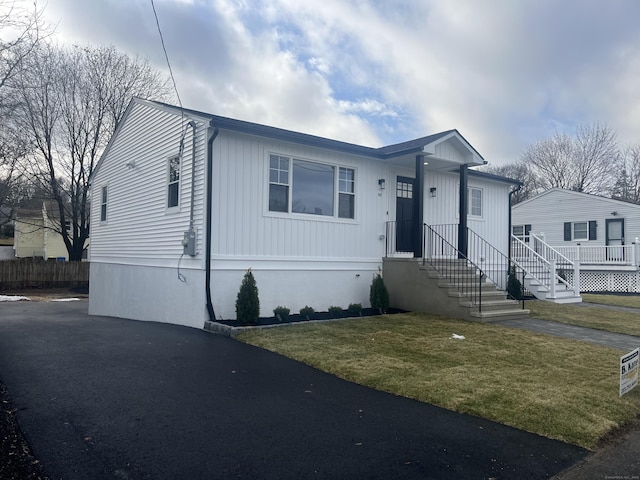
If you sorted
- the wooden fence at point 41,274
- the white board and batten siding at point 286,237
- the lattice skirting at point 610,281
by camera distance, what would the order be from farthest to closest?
the wooden fence at point 41,274
the lattice skirting at point 610,281
the white board and batten siding at point 286,237

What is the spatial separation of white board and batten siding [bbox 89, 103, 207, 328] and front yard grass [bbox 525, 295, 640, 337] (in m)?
8.28

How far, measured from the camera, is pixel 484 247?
15008 mm

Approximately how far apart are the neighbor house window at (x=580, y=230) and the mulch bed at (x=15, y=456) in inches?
1045

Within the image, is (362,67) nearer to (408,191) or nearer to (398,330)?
(408,191)

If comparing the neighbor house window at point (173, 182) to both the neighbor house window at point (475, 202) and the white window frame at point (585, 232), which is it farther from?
the white window frame at point (585, 232)

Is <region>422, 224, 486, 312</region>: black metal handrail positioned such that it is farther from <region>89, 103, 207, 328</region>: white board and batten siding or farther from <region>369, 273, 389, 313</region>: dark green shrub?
<region>89, 103, 207, 328</region>: white board and batten siding

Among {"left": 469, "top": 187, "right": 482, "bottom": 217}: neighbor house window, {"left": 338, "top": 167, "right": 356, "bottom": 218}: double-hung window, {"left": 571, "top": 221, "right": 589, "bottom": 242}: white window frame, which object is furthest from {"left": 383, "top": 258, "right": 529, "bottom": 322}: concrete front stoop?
{"left": 571, "top": 221, "right": 589, "bottom": 242}: white window frame

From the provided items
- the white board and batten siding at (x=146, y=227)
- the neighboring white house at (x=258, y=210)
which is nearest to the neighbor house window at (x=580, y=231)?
the neighboring white house at (x=258, y=210)

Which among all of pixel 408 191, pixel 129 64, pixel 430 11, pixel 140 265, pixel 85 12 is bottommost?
pixel 140 265

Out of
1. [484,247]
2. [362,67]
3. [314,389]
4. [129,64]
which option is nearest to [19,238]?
[129,64]

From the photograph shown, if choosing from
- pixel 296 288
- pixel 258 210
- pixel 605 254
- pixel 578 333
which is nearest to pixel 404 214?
pixel 296 288

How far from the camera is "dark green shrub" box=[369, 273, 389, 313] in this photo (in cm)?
1142

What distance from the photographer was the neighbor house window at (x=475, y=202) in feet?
49.3

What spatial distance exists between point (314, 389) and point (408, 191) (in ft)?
29.9
